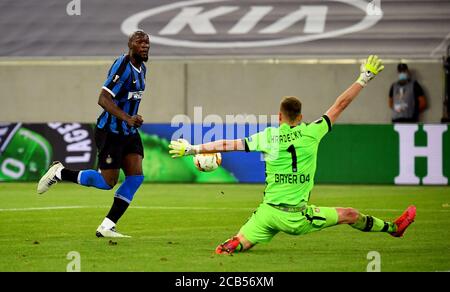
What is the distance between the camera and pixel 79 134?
23469 millimetres

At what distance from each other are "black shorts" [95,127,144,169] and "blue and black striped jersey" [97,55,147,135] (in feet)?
0.23

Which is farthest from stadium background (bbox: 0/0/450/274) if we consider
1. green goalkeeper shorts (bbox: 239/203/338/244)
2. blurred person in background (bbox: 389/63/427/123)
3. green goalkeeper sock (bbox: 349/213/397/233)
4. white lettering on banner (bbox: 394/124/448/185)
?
blurred person in background (bbox: 389/63/427/123)

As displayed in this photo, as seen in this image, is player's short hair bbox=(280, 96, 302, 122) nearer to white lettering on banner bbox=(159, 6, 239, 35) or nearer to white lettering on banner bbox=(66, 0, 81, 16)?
white lettering on banner bbox=(159, 6, 239, 35)

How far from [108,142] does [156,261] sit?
271cm

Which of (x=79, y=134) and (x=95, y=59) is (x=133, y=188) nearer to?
(x=79, y=134)

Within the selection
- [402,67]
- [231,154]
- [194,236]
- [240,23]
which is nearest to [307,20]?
[240,23]

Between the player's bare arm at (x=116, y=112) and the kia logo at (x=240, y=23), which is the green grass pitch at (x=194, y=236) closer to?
the player's bare arm at (x=116, y=112)

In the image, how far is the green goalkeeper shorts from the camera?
1039cm

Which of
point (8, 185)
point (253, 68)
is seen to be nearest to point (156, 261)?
point (8, 185)

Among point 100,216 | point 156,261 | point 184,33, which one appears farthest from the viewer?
point 184,33

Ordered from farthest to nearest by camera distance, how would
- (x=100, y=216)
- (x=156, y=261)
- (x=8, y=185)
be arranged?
(x=8, y=185)
(x=100, y=216)
(x=156, y=261)

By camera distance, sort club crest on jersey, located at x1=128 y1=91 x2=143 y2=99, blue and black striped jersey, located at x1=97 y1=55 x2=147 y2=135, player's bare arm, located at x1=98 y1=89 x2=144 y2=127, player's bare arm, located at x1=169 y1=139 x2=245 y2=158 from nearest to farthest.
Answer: player's bare arm, located at x1=169 y1=139 x2=245 y2=158 < player's bare arm, located at x1=98 y1=89 x2=144 y2=127 < blue and black striped jersey, located at x1=97 y1=55 x2=147 y2=135 < club crest on jersey, located at x1=128 y1=91 x2=143 y2=99

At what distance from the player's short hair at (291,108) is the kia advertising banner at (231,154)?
40.2 feet

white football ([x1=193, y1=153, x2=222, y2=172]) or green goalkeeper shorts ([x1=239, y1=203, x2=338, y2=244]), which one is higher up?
white football ([x1=193, y1=153, x2=222, y2=172])
